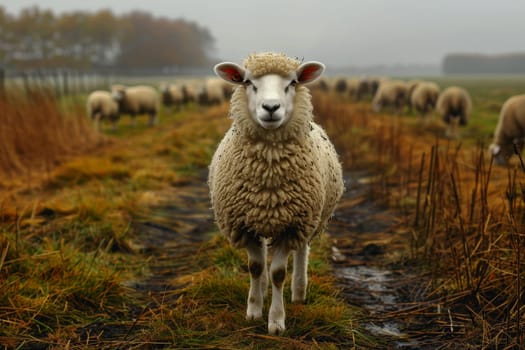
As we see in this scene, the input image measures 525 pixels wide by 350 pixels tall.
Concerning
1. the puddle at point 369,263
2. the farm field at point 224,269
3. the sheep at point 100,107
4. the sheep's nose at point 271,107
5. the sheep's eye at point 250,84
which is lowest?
the puddle at point 369,263

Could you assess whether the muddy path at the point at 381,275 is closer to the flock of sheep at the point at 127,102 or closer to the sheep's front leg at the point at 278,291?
the sheep's front leg at the point at 278,291

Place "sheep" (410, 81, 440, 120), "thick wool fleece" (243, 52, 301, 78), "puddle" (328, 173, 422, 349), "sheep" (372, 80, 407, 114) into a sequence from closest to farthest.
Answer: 1. "thick wool fleece" (243, 52, 301, 78)
2. "puddle" (328, 173, 422, 349)
3. "sheep" (410, 81, 440, 120)
4. "sheep" (372, 80, 407, 114)

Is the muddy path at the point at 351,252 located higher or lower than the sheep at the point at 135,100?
lower

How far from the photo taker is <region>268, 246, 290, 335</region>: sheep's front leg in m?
3.02

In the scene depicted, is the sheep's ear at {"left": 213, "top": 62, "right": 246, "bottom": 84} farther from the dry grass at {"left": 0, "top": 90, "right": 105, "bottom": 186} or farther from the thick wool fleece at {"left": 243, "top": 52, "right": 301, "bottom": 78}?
the dry grass at {"left": 0, "top": 90, "right": 105, "bottom": 186}

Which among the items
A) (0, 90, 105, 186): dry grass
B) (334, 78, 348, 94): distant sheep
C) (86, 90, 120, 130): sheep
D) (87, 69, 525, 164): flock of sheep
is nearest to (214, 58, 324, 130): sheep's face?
(87, 69, 525, 164): flock of sheep

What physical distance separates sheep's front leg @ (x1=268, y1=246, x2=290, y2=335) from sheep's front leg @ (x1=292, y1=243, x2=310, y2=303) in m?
0.34

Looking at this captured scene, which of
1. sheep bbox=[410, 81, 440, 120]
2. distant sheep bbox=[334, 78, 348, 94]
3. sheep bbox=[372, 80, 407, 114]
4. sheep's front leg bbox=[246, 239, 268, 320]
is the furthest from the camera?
distant sheep bbox=[334, 78, 348, 94]

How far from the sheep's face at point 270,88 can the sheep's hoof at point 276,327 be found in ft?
3.81

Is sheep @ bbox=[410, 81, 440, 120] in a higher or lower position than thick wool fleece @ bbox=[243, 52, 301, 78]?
lower

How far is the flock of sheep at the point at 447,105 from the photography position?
8719mm

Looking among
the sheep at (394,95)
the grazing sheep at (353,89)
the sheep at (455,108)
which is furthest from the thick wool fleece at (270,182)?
the grazing sheep at (353,89)

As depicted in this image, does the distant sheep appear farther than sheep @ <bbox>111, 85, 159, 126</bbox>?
Yes

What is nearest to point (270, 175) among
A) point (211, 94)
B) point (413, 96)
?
point (413, 96)
